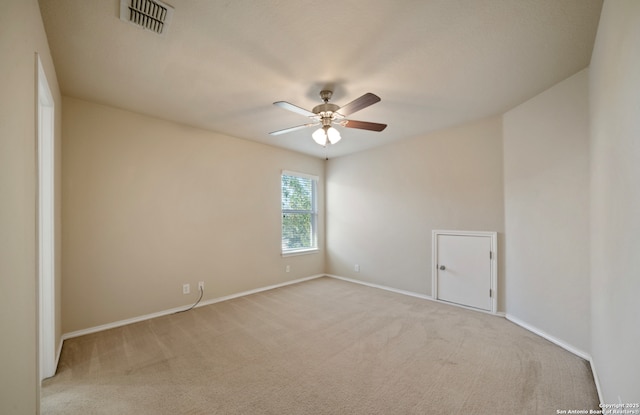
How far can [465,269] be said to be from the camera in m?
3.49

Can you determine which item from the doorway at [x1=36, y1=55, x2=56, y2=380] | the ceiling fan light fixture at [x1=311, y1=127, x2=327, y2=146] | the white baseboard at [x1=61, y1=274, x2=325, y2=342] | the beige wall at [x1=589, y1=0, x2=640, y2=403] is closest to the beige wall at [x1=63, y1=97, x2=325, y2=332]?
the white baseboard at [x1=61, y1=274, x2=325, y2=342]

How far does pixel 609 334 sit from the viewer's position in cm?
153

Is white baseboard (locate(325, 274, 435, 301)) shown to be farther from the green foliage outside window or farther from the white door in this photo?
the green foliage outside window

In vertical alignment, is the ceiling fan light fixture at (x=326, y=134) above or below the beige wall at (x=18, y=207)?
above

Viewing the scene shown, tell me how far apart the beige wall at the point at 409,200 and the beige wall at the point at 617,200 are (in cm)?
138

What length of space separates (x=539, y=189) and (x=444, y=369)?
2.13m

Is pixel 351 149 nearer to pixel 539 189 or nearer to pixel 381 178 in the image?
pixel 381 178

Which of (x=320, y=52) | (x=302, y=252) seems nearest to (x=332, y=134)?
(x=320, y=52)

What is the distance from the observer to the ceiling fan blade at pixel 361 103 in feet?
6.45

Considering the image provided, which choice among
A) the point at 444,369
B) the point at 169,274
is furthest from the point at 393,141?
the point at 169,274

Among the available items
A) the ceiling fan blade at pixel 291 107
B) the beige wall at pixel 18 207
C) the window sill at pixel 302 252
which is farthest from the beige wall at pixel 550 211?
the beige wall at pixel 18 207

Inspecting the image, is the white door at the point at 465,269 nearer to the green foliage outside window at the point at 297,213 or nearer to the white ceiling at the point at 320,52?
the white ceiling at the point at 320,52

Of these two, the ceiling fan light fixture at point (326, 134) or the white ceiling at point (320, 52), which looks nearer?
the white ceiling at point (320, 52)

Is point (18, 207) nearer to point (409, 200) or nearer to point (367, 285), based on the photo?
point (409, 200)
